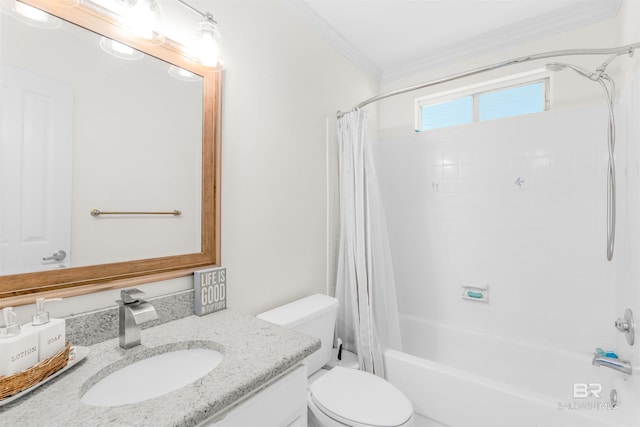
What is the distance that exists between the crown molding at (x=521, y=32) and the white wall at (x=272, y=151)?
858mm

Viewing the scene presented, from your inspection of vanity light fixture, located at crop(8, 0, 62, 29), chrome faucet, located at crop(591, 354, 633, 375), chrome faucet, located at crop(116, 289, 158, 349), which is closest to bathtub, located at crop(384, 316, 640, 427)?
chrome faucet, located at crop(591, 354, 633, 375)

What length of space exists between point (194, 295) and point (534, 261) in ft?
6.88

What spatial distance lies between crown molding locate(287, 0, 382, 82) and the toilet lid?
2.04 meters

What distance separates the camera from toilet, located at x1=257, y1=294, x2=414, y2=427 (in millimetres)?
1169

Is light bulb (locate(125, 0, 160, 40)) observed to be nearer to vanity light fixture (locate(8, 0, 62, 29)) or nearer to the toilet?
vanity light fixture (locate(8, 0, 62, 29))

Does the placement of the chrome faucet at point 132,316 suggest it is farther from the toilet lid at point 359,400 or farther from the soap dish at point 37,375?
the toilet lid at point 359,400

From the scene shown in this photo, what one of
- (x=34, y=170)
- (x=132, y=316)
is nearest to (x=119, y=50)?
(x=34, y=170)

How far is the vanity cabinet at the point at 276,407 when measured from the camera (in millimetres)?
717

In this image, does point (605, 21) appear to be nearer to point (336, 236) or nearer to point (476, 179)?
point (476, 179)

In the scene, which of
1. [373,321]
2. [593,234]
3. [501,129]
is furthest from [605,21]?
[373,321]

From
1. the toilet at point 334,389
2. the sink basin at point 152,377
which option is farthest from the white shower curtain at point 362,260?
the sink basin at point 152,377

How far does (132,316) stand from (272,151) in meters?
1.02

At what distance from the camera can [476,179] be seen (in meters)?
2.19

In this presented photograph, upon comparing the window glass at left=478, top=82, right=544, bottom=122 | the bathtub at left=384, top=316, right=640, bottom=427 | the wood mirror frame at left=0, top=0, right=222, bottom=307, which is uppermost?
the window glass at left=478, top=82, right=544, bottom=122
